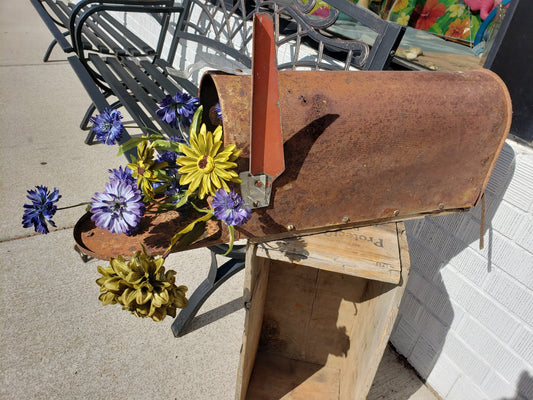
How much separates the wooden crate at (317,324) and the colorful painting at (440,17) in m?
2.58

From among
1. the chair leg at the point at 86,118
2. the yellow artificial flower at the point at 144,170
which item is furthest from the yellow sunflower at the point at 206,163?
the chair leg at the point at 86,118

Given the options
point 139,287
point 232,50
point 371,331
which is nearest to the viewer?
point 139,287

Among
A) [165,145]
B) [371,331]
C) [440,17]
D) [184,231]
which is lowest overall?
[371,331]

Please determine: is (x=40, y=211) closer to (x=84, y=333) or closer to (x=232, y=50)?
(x=84, y=333)

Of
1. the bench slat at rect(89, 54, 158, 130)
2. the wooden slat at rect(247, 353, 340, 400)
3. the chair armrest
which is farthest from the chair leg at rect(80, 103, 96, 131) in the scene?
the wooden slat at rect(247, 353, 340, 400)

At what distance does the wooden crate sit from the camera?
1.24m

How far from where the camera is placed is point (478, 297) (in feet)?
5.12

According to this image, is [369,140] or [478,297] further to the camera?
[478,297]

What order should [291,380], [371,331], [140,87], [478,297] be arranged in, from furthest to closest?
1. [140,87]
2. [291,380]
3. [478,297]
4. [371,331]

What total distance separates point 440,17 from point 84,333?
11.7 ft

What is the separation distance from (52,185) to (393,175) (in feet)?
7.85

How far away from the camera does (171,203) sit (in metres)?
1.03

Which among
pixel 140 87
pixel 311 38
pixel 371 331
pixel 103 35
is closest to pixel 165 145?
pixel 371 331

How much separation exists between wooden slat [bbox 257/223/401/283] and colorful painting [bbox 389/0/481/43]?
2727 millimetres
